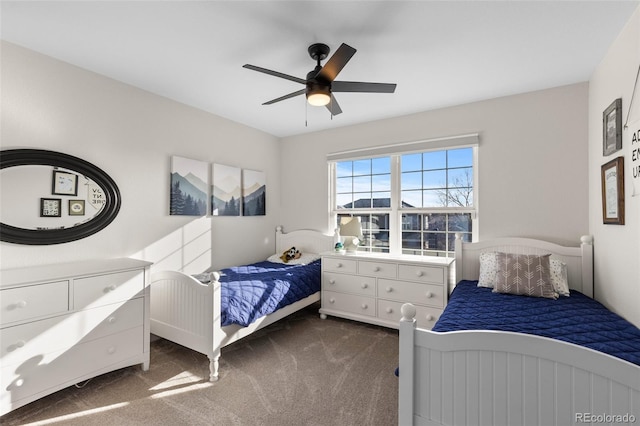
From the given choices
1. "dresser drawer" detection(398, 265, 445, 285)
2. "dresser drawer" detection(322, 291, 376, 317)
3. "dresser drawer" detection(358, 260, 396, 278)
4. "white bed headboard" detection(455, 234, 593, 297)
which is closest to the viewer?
"white bed headboard" detection(455, 234, 593, 297)

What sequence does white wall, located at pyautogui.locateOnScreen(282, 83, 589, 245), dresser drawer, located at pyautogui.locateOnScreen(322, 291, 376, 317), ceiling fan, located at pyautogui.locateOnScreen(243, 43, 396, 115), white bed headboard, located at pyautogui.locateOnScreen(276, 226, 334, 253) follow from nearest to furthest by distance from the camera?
ceiling fan, located at pyautogui.locateOnScreen(243, 43, 396, 115), white wall, located at pyautogui.locateOnScreen(282, 83, 589, 245), dresser drawer, located at pyautogui.locateOnScreen(322, 291, 376, 317), white bed headboard, located at pyautogui.locateOnScreen(276, 226, 334, 253)

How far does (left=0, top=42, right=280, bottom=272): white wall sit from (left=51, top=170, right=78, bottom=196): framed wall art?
0.10m

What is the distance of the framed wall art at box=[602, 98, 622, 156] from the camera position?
6.58ft

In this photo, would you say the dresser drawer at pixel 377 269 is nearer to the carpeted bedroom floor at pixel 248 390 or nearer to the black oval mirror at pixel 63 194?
the carpeted bedroom floor at pixel 248 390

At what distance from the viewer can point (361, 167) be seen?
400 centimetres

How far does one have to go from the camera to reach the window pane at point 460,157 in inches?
129

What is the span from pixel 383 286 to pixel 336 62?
90.9 inches

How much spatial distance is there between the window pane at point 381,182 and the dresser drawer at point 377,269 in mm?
1070

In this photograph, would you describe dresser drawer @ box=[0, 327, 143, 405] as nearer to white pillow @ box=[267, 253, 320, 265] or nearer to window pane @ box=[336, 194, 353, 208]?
white pillow @ box=[267, 253, 320, 265]

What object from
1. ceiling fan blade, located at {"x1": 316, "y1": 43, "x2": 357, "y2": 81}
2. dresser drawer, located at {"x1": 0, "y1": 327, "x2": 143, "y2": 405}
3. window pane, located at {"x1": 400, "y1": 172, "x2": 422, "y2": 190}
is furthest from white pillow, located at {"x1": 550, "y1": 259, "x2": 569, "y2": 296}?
dresser drawer, located at {"x1": 0, "y1": 327, "x2": 143, "y2": 405}

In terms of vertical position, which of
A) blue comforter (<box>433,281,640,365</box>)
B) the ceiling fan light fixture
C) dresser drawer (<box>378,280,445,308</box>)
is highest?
the ceiling fan light fixture

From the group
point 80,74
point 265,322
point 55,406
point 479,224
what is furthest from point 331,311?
point 80,74

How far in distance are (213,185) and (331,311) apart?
2.05 meters

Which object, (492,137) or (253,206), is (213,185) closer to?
(253,206)
